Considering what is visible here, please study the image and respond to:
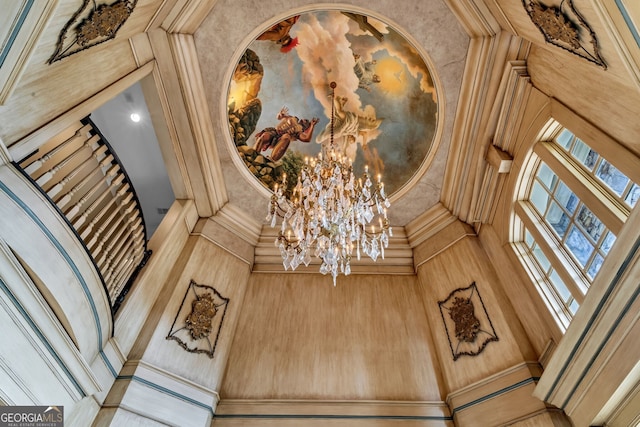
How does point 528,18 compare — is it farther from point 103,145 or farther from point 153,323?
point 153,323

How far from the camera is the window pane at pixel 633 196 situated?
3371 millimetres

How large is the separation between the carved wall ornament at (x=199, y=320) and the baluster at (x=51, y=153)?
2.61 meters

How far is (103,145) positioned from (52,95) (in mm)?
999

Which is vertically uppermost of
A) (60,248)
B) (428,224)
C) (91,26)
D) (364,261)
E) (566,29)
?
(428,224)

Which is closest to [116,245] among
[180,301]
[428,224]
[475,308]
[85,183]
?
[85,183]

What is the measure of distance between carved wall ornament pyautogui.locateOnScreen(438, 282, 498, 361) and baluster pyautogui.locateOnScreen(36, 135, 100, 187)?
17.6 ft

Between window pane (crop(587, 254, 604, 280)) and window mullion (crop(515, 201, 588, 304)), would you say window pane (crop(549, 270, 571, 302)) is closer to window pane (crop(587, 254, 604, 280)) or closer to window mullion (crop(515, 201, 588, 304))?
window mullion (crop(515, 201, 588, 304))

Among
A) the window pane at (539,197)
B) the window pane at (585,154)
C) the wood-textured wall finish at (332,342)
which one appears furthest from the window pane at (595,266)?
the wood-textured wall finish at (332,342)

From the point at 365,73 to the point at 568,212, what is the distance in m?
4.17

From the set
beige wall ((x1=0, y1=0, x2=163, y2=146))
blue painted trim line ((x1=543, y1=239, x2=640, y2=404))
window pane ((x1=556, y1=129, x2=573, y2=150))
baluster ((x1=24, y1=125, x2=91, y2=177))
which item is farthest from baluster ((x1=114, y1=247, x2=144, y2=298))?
window pane ((x1=556, y1=129, x2=573, y2=150))

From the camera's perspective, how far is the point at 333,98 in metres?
7.18

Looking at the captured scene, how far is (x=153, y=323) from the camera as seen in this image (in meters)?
4.94

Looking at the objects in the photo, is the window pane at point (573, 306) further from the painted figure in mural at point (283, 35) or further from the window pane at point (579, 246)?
the painted figure in mural at point (283, 35)

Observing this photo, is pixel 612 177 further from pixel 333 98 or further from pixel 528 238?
pixel 333 98
